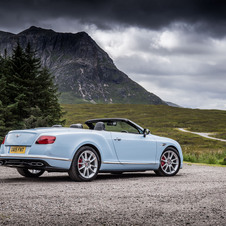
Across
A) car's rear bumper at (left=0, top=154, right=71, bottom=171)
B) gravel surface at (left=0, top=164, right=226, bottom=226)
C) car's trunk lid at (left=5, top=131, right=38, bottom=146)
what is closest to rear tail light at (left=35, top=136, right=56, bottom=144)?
car's trunk lid at (left=5, top=131, right=38, bottom=146)

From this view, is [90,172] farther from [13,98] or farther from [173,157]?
[13,98]

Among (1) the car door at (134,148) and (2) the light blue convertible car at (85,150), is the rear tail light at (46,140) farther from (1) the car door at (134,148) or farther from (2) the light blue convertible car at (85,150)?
(1) the car door at (134,148)

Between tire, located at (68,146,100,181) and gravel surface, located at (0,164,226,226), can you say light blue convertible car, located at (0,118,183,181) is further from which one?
gravel surface, located at (0,164,226,226)

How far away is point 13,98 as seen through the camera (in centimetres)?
3284

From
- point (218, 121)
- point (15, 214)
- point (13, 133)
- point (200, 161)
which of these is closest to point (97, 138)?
point (13, 133)

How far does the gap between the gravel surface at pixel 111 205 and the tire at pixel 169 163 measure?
8.40ft

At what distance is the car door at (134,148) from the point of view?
865 cm

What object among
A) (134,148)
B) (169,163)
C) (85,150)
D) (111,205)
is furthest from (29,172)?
(111,205)

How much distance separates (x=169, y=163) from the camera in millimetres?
9859

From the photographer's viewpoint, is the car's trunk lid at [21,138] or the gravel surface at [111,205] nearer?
the gravel surface at [111,205]

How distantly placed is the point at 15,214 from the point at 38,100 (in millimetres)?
29563

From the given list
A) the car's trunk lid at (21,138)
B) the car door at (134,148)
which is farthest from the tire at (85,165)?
the car's trunk lid at (21,138)

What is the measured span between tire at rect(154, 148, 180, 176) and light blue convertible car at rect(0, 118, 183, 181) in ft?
0.10

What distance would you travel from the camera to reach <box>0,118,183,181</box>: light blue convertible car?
7418 mm
